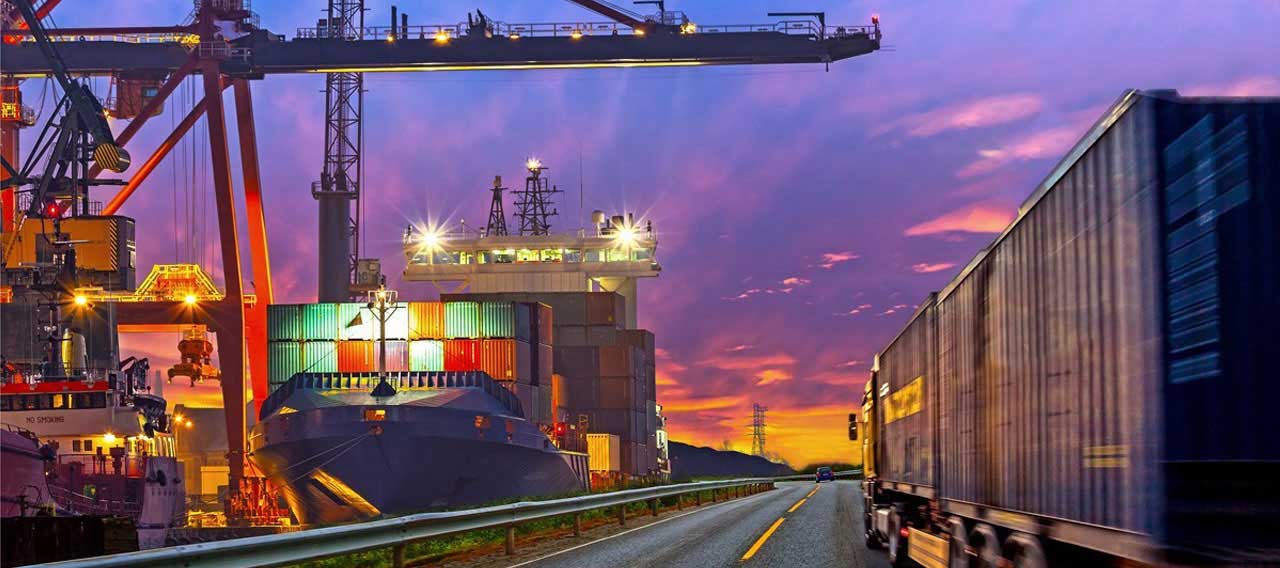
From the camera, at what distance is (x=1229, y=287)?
6.49 metres

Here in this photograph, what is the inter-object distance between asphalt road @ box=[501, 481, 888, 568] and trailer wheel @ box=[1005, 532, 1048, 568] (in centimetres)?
698

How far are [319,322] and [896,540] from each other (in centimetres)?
5217

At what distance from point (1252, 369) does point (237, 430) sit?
76413 mm

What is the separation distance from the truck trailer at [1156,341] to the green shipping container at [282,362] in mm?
58940

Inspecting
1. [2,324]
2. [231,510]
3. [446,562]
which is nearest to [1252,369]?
[446,562]

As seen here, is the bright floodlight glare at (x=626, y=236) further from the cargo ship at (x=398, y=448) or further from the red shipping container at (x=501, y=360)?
the cargo ship at (x=398, y=448)

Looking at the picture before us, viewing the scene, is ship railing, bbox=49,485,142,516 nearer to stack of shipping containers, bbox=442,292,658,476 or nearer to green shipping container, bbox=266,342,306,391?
green shipping container, bbox=266,342,306,391

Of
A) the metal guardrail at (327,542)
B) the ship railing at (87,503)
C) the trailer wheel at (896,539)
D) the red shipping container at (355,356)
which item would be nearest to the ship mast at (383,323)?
the red shipping container at (355,356)

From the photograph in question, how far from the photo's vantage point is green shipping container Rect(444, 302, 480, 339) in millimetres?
61656

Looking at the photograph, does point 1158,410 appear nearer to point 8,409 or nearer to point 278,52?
point 8,409

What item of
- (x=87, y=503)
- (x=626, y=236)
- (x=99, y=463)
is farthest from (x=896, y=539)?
(x=626, y=236)

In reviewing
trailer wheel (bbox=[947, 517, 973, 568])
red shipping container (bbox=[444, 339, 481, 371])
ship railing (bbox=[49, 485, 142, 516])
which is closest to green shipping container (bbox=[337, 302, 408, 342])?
red shipping container (bbox=[444, 339, 481, 371])

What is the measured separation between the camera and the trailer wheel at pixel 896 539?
1600cm

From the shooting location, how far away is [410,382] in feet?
184
